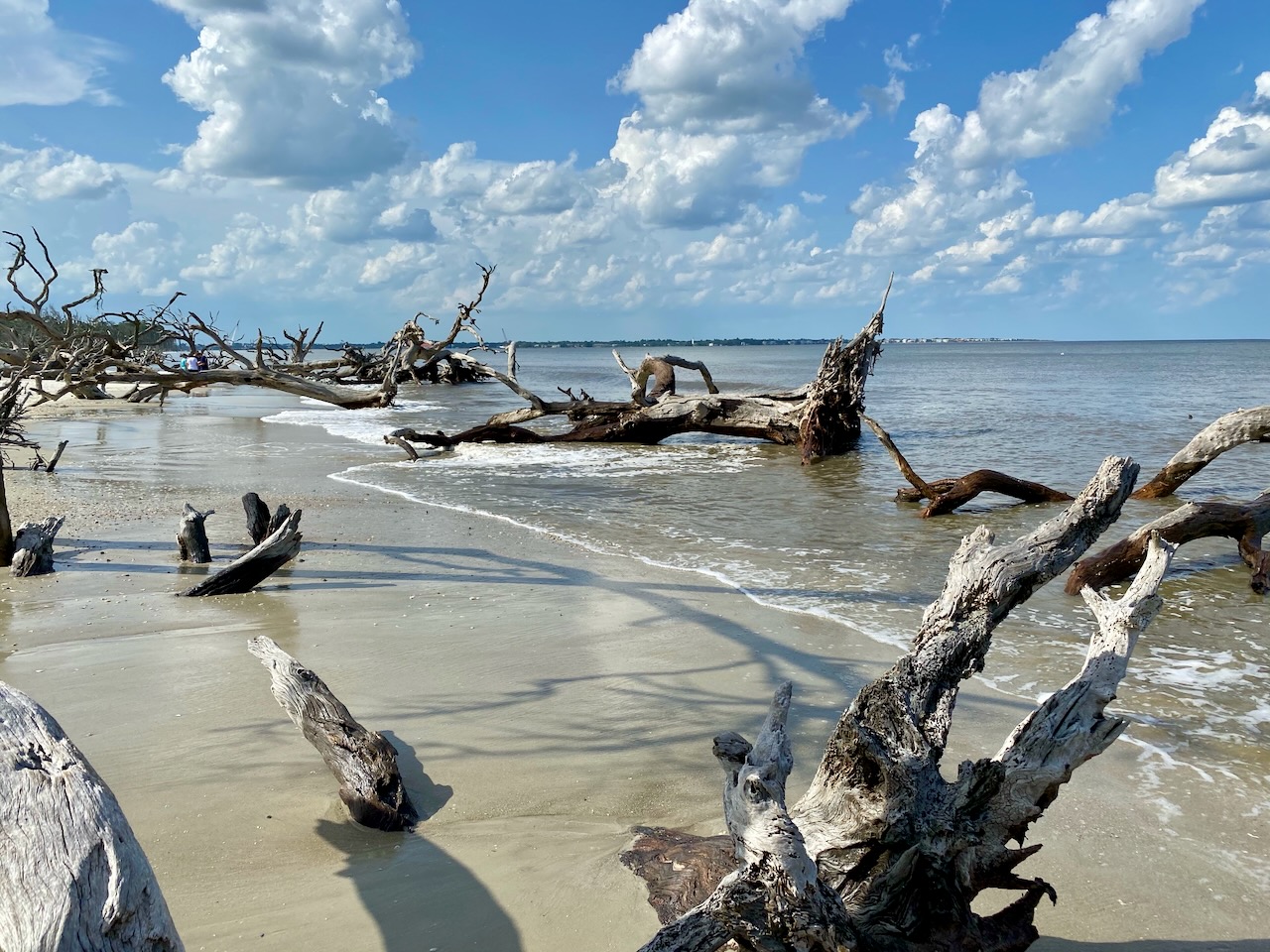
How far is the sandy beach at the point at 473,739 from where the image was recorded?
2887 mm

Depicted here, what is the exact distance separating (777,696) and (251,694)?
2990mm

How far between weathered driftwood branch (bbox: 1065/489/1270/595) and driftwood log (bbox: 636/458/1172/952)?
462cm

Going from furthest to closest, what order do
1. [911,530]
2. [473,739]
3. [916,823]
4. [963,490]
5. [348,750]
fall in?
[963,490]
[911,530]
[473,739]
[348,750]
[916,823]

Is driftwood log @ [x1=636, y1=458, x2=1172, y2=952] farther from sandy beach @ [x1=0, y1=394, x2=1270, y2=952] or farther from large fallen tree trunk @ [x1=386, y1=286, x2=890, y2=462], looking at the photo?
large fallen tree trunk @ [x1=386, y1=286, x2=890, y2=462]

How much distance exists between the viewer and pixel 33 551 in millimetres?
7234

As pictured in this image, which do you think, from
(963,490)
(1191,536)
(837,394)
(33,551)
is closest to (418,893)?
(33,551)

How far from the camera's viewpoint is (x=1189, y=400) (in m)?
32.6

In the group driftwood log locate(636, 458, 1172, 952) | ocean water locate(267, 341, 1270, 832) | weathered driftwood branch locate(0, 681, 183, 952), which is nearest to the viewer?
weathered driftwood branch locate(0, 681, 183, 952)

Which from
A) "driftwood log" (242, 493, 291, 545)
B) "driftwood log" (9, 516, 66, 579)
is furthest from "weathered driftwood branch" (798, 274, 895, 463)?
"driftwood log" (9, 516, 66, 579)

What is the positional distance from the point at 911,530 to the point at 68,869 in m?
9.03

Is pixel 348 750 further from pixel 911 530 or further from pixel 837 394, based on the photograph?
pixel 837 394

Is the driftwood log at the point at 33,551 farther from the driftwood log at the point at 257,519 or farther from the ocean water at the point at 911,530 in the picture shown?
the ocean water at the point at 911,530

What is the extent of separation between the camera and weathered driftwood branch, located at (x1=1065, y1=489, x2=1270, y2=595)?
714cm

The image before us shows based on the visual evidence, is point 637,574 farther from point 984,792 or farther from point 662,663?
point 984,792
